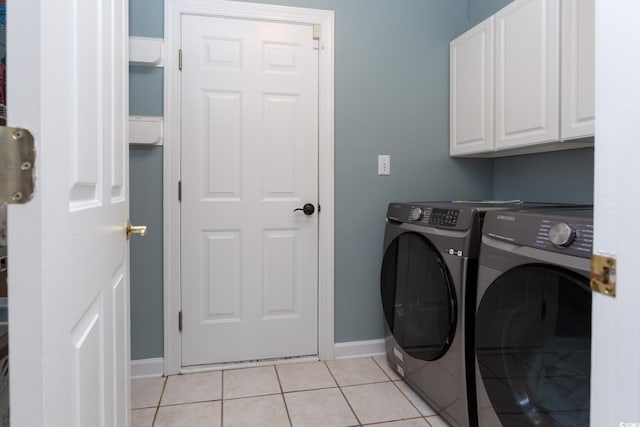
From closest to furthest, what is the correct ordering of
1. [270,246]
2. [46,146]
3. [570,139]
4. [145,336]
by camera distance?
[46,146] → [570,139] → [145,336] → [270,246]

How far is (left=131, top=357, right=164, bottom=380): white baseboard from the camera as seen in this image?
1991 mm

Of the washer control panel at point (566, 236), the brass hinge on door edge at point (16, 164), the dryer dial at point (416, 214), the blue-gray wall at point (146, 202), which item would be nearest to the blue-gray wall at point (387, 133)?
the dryer dial at point (416, 214)

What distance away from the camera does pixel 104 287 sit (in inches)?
32.3

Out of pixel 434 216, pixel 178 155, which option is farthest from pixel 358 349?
pixel 178 155

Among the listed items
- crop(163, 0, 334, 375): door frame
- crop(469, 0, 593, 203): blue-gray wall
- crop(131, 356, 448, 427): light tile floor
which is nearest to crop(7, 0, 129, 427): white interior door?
crop(131, 356, 448, 427): light tile floor

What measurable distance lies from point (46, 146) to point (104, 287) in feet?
1.46

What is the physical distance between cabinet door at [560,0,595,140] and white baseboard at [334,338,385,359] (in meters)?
1.53

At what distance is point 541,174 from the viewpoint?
2.02m

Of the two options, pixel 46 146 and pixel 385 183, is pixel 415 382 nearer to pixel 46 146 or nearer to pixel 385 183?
pixel 385 183

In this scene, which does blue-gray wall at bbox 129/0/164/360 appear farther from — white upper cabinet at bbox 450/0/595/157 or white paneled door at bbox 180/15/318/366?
white upper cabinet at bbox 450/0/595/157

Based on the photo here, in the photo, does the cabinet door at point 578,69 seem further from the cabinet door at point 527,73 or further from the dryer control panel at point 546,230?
the dryer control panel at point 546,230

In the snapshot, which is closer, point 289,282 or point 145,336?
point 145,336

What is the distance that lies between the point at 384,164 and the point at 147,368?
1.79 meters

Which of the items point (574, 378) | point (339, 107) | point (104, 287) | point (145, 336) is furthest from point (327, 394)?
point (339, 107)
